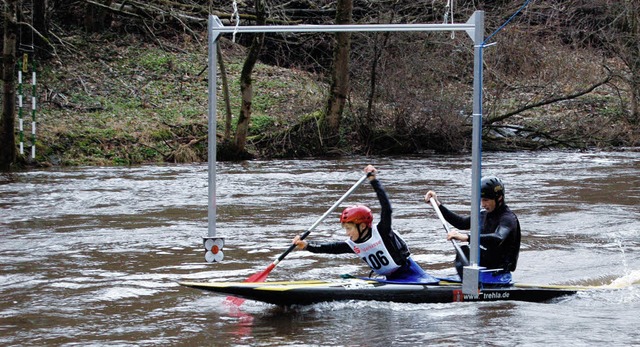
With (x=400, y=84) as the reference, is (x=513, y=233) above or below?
below

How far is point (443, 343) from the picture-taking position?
234 inches

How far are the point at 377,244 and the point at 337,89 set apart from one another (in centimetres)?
1368

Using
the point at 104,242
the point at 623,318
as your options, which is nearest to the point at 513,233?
the point at 623,318

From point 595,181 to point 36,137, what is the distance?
11.4 metres

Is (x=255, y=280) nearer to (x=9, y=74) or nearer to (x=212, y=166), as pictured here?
(x=212, y=166)

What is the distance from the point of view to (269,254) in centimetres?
953

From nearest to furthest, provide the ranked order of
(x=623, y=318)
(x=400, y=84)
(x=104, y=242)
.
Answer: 1. (x=623, y=318)
2. (x=104, y=242)
3. (x=400, y=84)

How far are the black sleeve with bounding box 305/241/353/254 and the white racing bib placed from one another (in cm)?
7

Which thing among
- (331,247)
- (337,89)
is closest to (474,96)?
(331,247)

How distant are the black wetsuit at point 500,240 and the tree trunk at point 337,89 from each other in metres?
13.2

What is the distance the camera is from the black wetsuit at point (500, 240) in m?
7.18

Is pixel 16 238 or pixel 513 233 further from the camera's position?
pixel 16 238

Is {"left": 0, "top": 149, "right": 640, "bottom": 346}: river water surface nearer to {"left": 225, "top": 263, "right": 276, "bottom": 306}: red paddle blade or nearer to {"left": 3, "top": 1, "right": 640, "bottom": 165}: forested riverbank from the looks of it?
{"left": 225, "top": 263, "right": 276, "bottom": 306}: red paddle blade

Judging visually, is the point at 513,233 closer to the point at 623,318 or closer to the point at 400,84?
the point at 623,318
